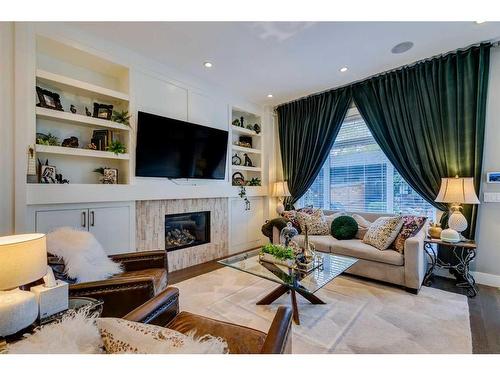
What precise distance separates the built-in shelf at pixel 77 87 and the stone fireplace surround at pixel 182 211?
133 centimetres

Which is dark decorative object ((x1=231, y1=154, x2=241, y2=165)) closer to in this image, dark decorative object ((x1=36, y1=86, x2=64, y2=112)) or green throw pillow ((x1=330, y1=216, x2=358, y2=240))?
green throw pillow ((x1=330, y1=216, x2=358, y2=240))

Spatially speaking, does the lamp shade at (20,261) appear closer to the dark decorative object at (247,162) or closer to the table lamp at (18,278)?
the table lamp at (18,278)

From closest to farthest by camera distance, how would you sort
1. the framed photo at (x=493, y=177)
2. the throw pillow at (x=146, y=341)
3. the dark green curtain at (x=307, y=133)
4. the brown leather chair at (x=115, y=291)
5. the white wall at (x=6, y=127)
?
the throw pillow at (x=146, y=341) → the brown leather chair at (x=115, y=291) → the white wall at (x=6, y=127) → the framed photo at (x=493, y=177) → the dark green curtain at (x=307, y=133)

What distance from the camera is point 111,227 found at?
2865 millimetres

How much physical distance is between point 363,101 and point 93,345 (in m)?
4.14

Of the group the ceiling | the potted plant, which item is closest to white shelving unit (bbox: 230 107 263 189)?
the ceiling

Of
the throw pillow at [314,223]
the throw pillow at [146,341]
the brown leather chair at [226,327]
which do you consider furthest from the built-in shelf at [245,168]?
the throw pillow at [146,341]

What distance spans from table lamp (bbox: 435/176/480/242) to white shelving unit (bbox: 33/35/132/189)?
3.74 metres

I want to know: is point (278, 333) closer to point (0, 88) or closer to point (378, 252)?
point (378, 252)

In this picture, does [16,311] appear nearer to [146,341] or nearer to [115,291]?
[115,291]

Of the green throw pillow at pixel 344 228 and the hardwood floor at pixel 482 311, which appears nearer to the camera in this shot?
the hardwood floor at pixel 482 311

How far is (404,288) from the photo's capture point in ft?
8.86

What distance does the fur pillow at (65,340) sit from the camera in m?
0.76

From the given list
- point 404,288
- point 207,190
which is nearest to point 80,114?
point 207,190
